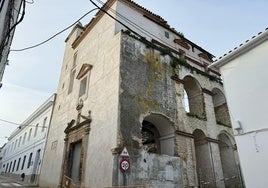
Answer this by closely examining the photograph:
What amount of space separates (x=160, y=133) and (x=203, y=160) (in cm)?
310

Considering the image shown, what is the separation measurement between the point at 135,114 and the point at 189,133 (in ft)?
12.2

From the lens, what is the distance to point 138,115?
10.2 m

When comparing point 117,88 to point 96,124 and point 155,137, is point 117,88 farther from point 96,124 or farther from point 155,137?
point 155,137

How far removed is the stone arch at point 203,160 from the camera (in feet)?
39.1

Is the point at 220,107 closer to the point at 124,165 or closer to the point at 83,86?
the point at 83,86

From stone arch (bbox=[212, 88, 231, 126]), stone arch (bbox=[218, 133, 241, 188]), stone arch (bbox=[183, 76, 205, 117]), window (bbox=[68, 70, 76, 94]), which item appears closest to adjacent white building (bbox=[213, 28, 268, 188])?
stone arch (bbox=[183, 76, 205, 117])

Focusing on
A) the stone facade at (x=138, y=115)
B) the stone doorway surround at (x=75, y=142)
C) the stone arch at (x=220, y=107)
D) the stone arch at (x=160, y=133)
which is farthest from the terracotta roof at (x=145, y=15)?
the stone arch at (x=160, y=133)

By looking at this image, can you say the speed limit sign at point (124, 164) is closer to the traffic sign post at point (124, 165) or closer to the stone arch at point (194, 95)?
the traffic sign post at point (124, 165)

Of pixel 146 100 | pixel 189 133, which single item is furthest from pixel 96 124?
pixel 189 133

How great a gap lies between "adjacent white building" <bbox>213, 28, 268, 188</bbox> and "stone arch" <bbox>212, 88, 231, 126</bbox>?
27.7ft

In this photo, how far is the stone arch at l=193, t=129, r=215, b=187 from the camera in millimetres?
11923

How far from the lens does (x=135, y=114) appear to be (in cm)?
1006

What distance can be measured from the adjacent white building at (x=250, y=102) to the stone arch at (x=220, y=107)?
27.7 feet

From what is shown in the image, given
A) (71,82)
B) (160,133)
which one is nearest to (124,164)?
(160,133)
